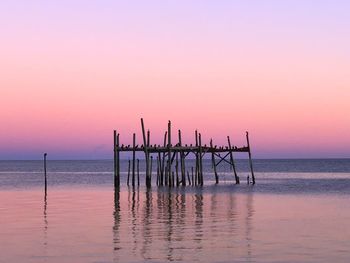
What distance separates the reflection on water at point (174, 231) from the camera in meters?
19.9

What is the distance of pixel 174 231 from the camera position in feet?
83.0

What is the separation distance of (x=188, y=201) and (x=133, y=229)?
15.6m

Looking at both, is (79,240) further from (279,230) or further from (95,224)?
(279,230)

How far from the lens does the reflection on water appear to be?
1988 cm

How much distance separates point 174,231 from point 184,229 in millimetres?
789

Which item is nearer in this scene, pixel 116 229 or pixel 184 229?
pixel 184 229

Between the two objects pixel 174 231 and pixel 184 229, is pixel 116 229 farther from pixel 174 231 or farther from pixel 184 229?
pixel 184 229

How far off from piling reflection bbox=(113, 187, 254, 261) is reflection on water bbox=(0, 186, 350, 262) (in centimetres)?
3

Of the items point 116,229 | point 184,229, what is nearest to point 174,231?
point 184,229

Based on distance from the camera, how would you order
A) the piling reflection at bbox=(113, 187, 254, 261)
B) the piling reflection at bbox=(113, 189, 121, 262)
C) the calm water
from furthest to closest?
the piling reflection at bbox=(113, 189, 121, 262), the piling reflection at bbox=(113, 187, 254, 261), the calm water

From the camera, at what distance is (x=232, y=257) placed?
63.6ft

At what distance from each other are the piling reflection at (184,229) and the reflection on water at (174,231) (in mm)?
30

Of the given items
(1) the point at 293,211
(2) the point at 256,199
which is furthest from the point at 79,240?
(2) the point at 256,199

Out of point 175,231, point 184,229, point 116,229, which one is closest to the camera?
point 175,231
